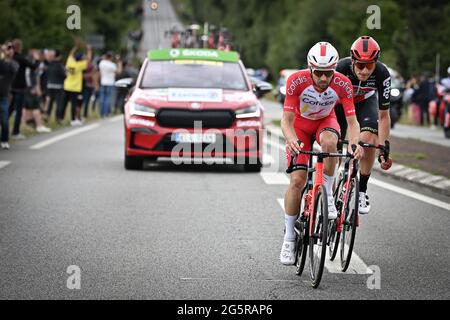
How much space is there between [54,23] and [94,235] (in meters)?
51.5

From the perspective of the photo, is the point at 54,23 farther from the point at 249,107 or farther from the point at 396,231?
the point at 396,231

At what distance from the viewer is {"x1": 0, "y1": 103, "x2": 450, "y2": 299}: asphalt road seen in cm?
766

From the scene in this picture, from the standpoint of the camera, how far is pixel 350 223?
850 centimetres

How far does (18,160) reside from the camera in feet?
58.3

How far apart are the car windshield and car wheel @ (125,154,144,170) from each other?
1342 mm

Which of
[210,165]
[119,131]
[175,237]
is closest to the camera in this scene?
[175,237]

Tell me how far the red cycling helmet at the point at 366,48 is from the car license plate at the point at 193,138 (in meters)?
7.04

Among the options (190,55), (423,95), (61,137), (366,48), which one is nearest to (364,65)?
(366,48)

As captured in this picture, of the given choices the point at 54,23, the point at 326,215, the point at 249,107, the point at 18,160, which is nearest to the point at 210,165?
the point at 249,107

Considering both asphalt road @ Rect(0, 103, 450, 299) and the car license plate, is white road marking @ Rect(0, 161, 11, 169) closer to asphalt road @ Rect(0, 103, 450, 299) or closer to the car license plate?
asphalt road @ Rect(0, 103, 450, 299)

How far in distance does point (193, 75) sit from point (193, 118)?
1.38 meters

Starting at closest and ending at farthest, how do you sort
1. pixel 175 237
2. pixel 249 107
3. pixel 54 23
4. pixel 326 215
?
pixel 326 215 < pixel 175 237 < pixel 249 107 < pixel 54 23

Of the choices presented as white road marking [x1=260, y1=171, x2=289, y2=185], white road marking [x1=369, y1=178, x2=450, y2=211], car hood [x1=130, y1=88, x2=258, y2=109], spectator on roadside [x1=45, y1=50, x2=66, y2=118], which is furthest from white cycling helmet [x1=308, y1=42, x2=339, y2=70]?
spectator on roadside [x1=45, y1=50, x2=66, y2=118]

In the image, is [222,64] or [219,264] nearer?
[219,264]
